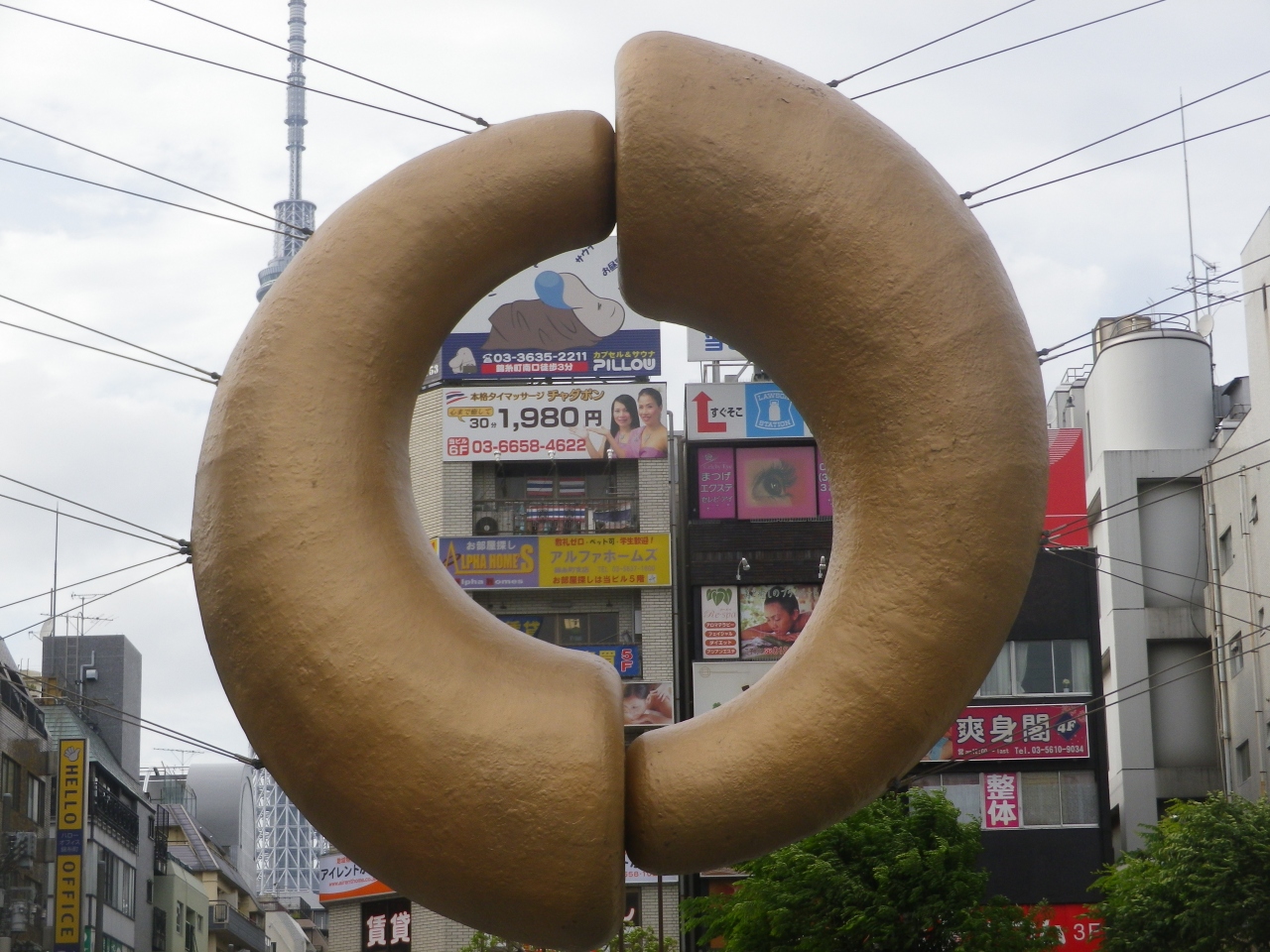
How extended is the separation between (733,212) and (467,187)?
114 centimetres

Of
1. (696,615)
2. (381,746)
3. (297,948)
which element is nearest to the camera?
(381,746)

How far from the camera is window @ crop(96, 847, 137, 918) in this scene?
57938 millimetres

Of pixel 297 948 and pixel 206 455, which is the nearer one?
pixel 206 455

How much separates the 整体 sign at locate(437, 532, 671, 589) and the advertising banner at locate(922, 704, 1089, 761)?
908 cm

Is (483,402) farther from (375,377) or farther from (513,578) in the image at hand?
(375,377)

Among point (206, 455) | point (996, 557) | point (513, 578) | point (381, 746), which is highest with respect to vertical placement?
point (513, 578)

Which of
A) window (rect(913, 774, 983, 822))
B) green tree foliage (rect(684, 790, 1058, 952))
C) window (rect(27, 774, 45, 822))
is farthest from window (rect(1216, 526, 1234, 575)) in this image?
window (rect(27, 774, 45, 822))

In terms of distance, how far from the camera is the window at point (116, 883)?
190 feet

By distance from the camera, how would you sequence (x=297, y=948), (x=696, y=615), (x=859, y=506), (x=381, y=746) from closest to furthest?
(x=381, y=746), (x=859, y=506), (x=696, y=615), (x=297, y=948)

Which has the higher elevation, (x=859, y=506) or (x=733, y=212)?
(x=733, y=212)

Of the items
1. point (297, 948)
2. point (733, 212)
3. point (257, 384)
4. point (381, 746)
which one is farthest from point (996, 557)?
point (297, 948)

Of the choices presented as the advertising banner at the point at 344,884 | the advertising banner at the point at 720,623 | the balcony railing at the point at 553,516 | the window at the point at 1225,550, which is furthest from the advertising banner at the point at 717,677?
the window at the point at 1225,550

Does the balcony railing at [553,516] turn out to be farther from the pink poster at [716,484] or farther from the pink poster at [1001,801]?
the pink poster at [1001,801]

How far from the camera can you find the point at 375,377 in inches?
286
